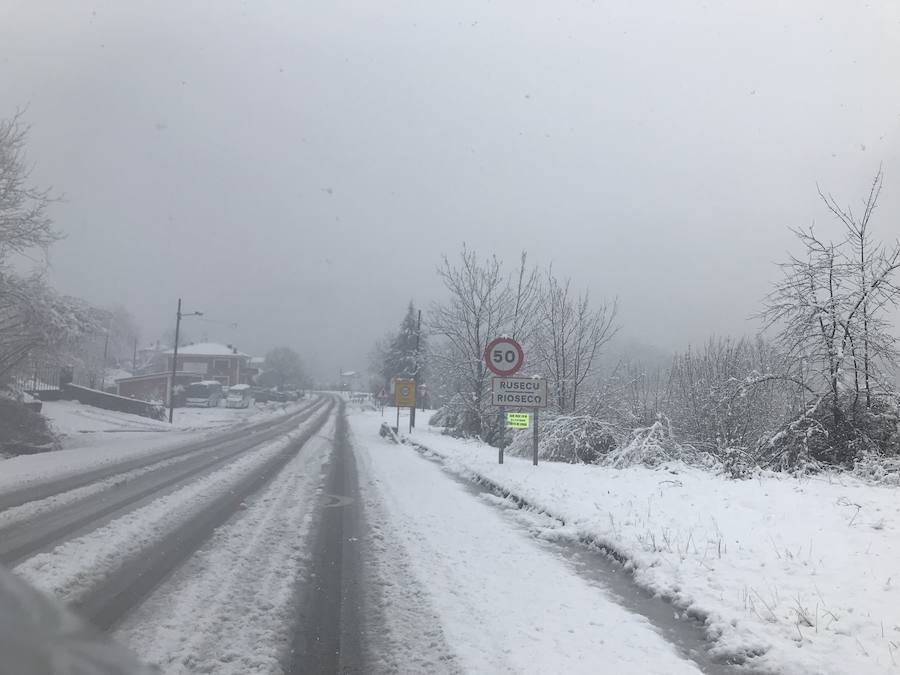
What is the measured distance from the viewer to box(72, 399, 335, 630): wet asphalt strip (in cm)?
464

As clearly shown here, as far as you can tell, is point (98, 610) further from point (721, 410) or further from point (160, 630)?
point (721, 410)

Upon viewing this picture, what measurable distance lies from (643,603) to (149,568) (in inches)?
172

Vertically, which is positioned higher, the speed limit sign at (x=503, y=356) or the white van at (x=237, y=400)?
the speed limit sign at (x=503, y=356)

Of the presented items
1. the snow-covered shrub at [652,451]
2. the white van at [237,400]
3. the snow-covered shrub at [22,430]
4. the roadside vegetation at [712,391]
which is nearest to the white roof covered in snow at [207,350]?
the white van at [237,400]

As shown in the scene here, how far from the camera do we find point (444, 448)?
67.4ft

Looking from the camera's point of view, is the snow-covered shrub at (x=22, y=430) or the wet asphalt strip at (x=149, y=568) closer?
the wet asphalt strip at (x=149, y=568)

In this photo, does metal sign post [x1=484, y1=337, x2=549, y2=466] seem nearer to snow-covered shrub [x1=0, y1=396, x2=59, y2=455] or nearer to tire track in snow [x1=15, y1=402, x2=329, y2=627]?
tire track in snow [x1=15, y1=402, x2=329, y2=627]

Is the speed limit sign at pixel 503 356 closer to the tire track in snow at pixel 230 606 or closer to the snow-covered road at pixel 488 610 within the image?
the snow-covered road at pixel 488 610

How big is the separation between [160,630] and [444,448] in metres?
16.5

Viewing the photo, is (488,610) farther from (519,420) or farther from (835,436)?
(519,420)

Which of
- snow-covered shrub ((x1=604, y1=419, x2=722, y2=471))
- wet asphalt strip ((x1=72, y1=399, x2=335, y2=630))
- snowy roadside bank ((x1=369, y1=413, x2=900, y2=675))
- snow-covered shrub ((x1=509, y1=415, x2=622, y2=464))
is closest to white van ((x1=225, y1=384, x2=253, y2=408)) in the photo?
snow-covered shrub ((x1=509, y1=415, x2=622, y2=464))

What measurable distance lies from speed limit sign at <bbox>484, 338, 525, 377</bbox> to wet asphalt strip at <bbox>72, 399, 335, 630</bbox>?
6227 millimetres

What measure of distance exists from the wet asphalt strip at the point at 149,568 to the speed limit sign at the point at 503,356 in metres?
6.23

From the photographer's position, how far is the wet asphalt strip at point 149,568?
464cm
